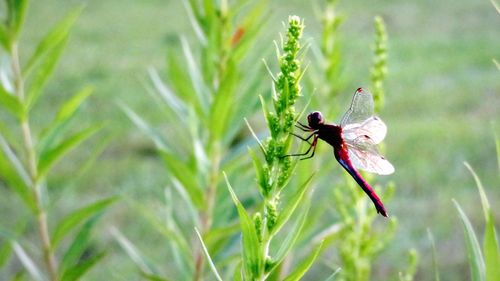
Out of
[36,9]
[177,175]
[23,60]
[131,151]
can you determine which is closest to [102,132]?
[131,151]

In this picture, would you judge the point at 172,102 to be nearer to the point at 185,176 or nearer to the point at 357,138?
the point at 185,176

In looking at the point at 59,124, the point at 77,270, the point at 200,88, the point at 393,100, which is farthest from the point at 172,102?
the point at 393,100

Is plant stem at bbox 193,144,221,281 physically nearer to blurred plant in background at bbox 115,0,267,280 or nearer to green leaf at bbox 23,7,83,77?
blurred plant in background at bbox 115,0,267,280

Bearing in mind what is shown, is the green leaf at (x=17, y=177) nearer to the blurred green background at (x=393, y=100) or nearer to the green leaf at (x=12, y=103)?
the green leaf at (x=12, y=103)

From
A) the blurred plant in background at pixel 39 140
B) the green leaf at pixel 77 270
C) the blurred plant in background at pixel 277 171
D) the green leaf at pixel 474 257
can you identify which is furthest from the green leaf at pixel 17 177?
the green leaf at pixel 474 257

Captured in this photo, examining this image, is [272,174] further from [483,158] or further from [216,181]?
[483,158]
